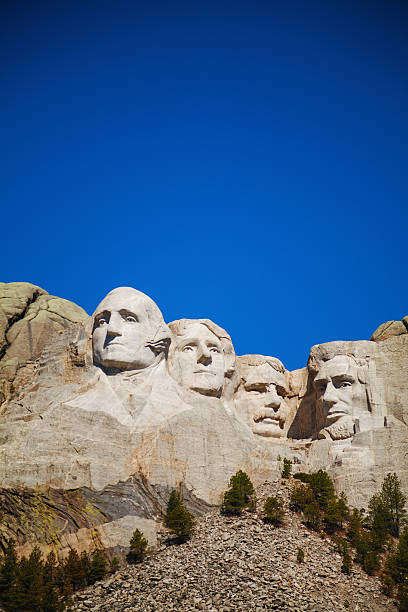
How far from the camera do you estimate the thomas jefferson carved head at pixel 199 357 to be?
33125 mm

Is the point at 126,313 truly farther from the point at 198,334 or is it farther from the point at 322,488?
the point at 322,488

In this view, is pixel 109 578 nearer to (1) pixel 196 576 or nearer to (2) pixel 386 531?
(1) pixel 196 576

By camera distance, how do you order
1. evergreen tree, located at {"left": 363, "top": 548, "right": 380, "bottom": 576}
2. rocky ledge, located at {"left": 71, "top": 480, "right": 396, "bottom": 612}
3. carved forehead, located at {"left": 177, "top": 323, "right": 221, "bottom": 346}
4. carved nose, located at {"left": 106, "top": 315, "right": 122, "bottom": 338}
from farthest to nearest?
carved forehead, located at {"left": 177, "top": 323, "right": 221, "bottom": 346}
carved nose, located at {"left": 106, "top": 315, "right": 122, "bottom": 338}
evergreen tree, located at {"left": 363, "top": 548, "right": 380, "bottom": 576}
rocky ledge, located at {"left": 71, "top": 480, "right": 396, "bottom": 612}

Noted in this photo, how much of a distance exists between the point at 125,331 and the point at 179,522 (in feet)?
22.2

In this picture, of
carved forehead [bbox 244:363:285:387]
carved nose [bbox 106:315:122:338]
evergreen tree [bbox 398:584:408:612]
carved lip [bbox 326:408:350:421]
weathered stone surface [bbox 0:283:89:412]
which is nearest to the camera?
evergreen tree [bbox 398:584:408:612]

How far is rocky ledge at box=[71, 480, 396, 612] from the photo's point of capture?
24.1 metres

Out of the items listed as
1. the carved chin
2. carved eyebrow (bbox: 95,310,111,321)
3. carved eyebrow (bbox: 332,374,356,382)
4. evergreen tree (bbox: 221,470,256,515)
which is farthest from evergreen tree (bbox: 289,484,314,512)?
carved eyebrow (bbox: 95,310,111,321)

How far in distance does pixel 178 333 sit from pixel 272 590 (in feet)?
38.3

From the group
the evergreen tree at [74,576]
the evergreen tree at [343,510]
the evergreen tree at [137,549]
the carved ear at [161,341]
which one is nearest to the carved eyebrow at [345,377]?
the evergreen tree at [343,510]

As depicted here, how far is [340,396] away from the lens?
34.1 m

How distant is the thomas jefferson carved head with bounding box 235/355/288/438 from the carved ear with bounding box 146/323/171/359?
4675 mm

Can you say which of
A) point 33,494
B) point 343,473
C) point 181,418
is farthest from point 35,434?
point 343,473

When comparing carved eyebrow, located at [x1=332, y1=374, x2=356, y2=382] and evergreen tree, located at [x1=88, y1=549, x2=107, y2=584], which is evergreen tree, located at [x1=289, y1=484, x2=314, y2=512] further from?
evergreen tree, located at [x1=88, y1=549, x2=107, y2=584]

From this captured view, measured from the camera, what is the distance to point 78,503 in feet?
89.5
